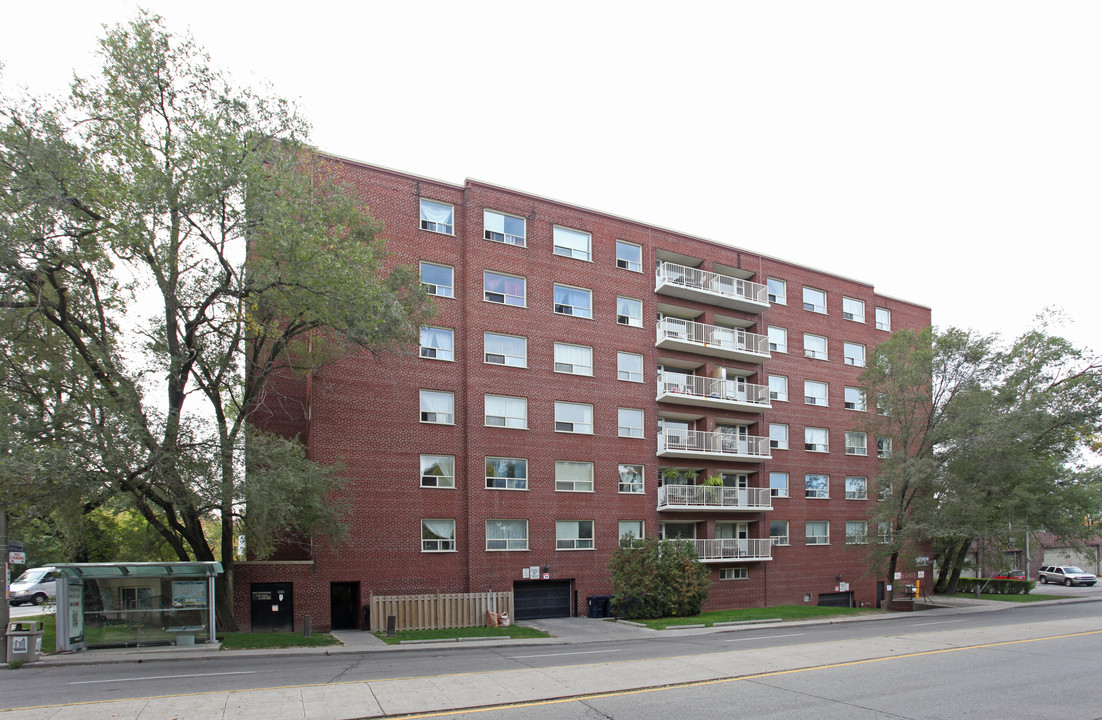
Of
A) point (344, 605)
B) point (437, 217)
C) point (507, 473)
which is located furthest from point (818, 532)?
point (437, 217)

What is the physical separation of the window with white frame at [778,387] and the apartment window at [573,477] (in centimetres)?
1230

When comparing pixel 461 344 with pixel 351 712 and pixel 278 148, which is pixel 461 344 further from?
pixel 351 712

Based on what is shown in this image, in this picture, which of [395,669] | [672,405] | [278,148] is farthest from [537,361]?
[395,669]

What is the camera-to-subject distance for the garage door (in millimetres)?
28953

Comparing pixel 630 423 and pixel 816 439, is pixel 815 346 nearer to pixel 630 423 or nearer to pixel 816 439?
pixel 816 439

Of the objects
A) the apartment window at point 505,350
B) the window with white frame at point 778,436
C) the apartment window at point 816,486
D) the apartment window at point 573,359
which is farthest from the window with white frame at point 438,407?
the apartment window at point 816,486

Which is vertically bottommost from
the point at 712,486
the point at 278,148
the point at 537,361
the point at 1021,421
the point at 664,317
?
the point at 712,486

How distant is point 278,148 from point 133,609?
1370 cm

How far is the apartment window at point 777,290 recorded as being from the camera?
39.1 m

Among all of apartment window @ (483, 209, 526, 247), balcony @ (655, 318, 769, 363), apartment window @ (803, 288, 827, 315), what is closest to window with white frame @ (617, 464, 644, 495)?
balcony @ (655, 318, 769, 363)

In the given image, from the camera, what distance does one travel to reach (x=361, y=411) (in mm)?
26984

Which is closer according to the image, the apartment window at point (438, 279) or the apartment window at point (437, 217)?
the apartment window at point (438, 279)

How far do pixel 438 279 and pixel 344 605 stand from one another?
1307 centimetres

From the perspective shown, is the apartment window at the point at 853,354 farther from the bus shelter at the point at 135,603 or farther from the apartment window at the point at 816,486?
the bus shelter at the point at 135,603
